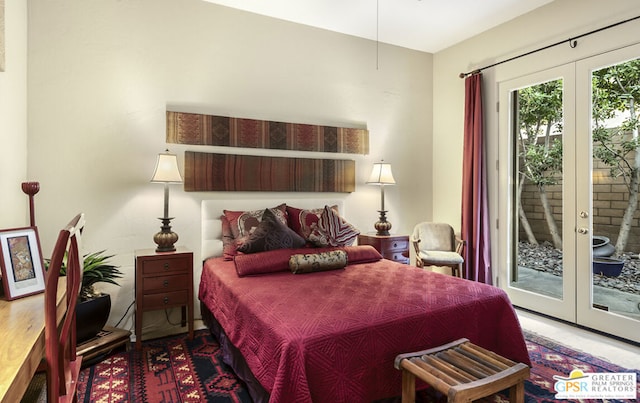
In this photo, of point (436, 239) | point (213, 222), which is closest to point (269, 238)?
point (213, 222)

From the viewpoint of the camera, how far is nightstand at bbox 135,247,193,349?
8.92 feet

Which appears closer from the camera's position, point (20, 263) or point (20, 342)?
point (20, 342)

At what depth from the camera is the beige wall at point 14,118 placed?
7.14 feet

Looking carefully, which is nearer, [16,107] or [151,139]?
[16,107]

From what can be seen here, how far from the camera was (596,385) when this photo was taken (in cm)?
228

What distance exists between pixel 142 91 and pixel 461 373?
316 centimetres

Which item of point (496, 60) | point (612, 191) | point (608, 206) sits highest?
point (496, 60)

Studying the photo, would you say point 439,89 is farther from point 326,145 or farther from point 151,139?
point 151,139

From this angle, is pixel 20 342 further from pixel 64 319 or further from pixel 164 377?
pixel 164 377

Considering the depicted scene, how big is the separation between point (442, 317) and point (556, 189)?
7.62 feet

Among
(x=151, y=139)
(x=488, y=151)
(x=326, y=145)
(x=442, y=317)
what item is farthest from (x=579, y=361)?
(x=151, y=139)

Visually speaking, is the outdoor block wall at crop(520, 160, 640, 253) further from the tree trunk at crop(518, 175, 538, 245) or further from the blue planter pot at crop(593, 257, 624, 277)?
the tree trunk at crop(518, 175, 538, 245)

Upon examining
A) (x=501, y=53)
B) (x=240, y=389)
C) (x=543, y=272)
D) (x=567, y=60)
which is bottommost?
(x=240, y=389)

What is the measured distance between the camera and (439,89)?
15.3 feet
